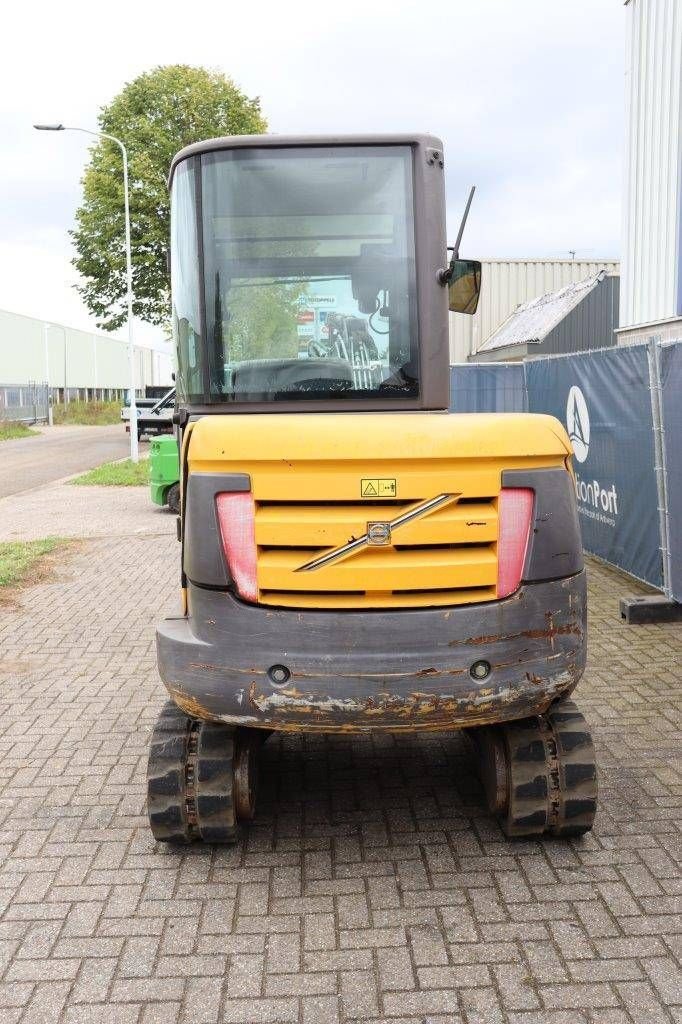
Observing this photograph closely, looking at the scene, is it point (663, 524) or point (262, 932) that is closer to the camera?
point (262, 932)

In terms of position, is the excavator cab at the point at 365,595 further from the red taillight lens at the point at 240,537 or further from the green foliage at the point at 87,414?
the green foliage at the point at 87,414

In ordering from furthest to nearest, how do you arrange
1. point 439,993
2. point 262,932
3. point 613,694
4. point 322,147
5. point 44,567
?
point 44,567, point 613,694, point 322,147, point 262,932, point 439,993

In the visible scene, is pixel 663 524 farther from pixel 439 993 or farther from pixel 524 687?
pixel 439 993

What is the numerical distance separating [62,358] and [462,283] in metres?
72.4

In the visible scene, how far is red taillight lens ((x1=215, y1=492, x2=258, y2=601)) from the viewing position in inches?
138

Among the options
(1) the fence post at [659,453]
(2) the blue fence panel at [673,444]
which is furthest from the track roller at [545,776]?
(1) the fence post at [659,453]

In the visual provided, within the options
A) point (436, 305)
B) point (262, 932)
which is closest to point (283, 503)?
point (436, 305)

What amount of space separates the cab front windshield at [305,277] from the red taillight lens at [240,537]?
31.2 inches

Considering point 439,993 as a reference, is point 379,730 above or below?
above

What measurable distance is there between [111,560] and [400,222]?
7.80m

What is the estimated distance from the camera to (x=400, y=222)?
416cm

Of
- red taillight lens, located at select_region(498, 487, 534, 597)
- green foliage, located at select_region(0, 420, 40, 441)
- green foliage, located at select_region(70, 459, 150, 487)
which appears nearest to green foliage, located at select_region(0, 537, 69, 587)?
red taillight lens, located at select_region(498, 487, 534, 597)

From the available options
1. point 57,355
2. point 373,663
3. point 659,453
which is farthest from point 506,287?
point 57,355

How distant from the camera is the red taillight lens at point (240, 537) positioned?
138 inches
